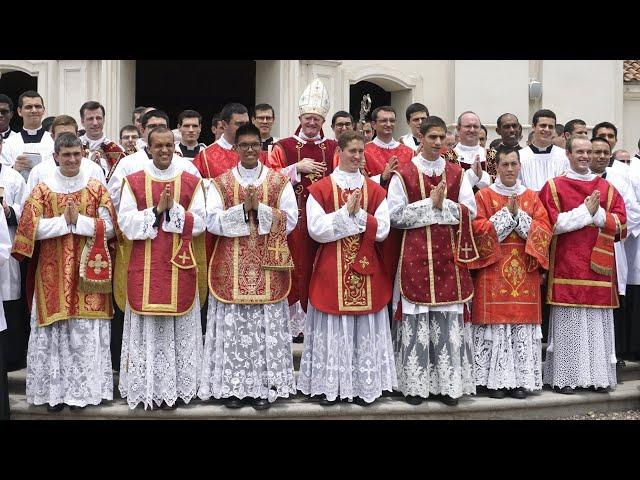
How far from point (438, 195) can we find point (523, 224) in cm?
86

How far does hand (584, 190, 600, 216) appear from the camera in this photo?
24.5ft

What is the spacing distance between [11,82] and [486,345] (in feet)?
39.2

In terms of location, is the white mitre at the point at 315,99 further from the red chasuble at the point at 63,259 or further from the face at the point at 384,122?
the red chasuble at the point at 63,259

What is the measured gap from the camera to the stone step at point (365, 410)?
22.3ft

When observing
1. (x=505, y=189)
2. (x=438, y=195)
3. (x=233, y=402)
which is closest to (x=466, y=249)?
(x=438, y=195)

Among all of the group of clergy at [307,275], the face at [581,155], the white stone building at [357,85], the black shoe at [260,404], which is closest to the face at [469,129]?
the group of clergy at [307,275]

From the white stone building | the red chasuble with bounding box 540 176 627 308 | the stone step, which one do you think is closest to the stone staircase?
the stone step

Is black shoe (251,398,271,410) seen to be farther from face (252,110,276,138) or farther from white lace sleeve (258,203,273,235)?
face (252,110,276,138)

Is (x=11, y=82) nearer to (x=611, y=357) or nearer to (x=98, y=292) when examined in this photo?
(x=98, y=292)

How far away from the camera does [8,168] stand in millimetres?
7324

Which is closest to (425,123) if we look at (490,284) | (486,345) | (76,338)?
(490,284)

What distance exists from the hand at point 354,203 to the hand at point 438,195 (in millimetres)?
592

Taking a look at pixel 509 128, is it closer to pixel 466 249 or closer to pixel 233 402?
pixel 466 249

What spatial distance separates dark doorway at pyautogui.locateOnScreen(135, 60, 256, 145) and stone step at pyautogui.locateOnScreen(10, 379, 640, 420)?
36.4 feet
